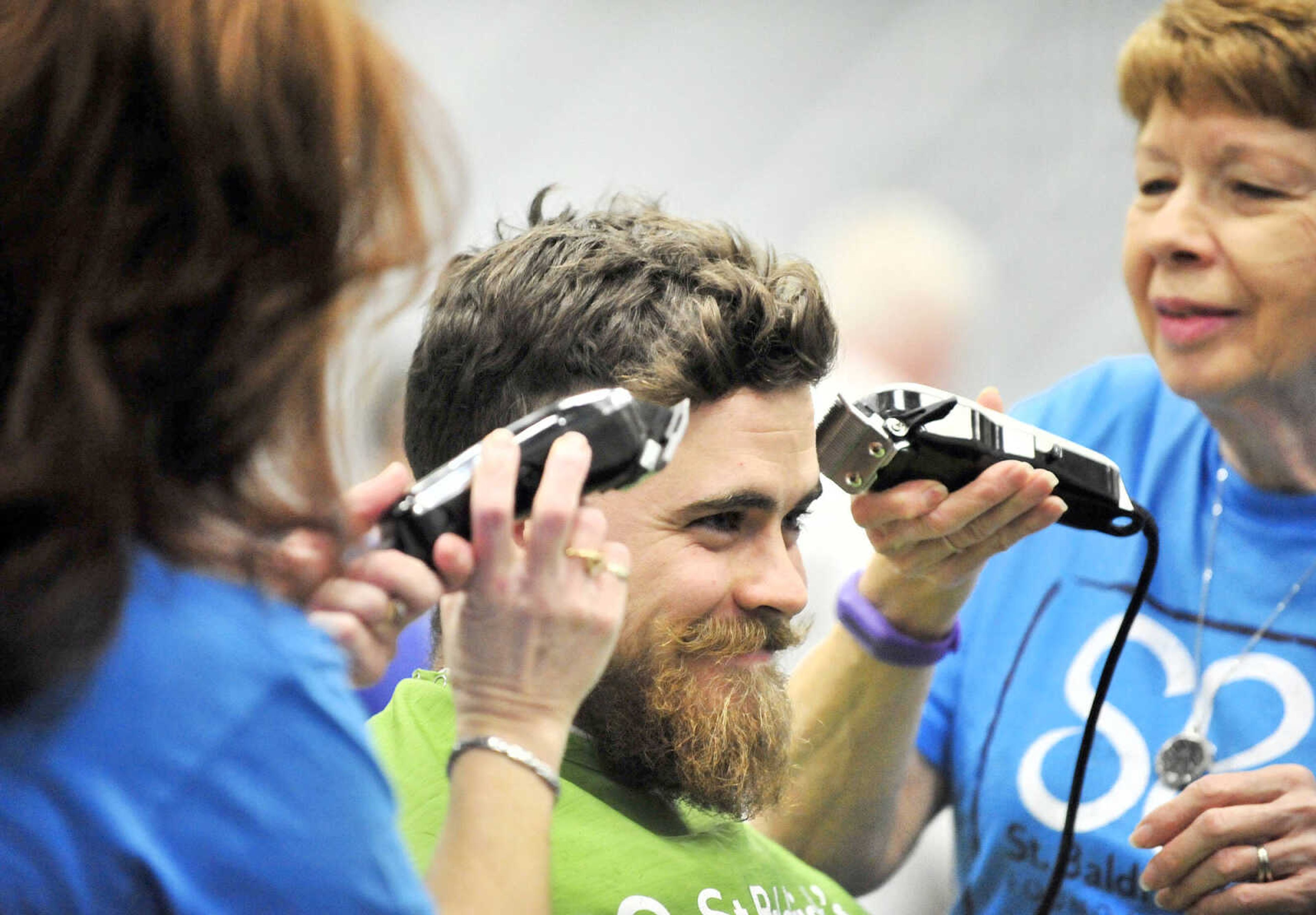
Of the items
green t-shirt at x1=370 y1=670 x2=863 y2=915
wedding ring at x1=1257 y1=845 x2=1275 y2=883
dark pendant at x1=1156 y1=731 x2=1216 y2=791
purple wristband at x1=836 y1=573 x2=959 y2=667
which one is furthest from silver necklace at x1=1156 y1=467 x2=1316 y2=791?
green t-shirt at x1=370 y1=670 x2=863 y2=915

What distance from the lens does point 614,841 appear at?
142cm

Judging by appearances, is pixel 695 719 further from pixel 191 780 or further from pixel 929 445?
pixel 191 780

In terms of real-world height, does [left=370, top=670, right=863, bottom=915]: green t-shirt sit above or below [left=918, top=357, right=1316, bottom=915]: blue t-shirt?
below

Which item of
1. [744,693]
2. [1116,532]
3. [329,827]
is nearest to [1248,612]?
[1116,532]

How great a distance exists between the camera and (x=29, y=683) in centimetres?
73

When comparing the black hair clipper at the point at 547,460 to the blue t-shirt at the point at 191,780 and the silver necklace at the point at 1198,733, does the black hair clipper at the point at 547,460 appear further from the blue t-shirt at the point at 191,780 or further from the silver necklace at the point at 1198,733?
the silver necklace at the point at 1198,733

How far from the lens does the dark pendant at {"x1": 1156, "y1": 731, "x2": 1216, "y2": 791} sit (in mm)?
1648

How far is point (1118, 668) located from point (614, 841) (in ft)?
2.31

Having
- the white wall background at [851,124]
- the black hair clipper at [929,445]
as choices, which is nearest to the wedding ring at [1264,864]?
the black hair clipper at [929,445]

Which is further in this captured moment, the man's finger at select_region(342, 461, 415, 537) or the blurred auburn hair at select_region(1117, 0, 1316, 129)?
the blurred auburn hair at select_region(1117, 0, 1316, 129)

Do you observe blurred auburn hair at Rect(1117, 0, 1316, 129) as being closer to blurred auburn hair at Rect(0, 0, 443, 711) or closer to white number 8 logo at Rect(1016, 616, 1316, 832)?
white number 8 logo at Rect(1016, 616, 1316, 832)

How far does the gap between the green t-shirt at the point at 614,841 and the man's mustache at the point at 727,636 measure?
0.49 ft

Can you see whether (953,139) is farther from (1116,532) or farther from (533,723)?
(533,723)

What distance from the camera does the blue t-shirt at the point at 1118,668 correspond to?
165 centimetres
